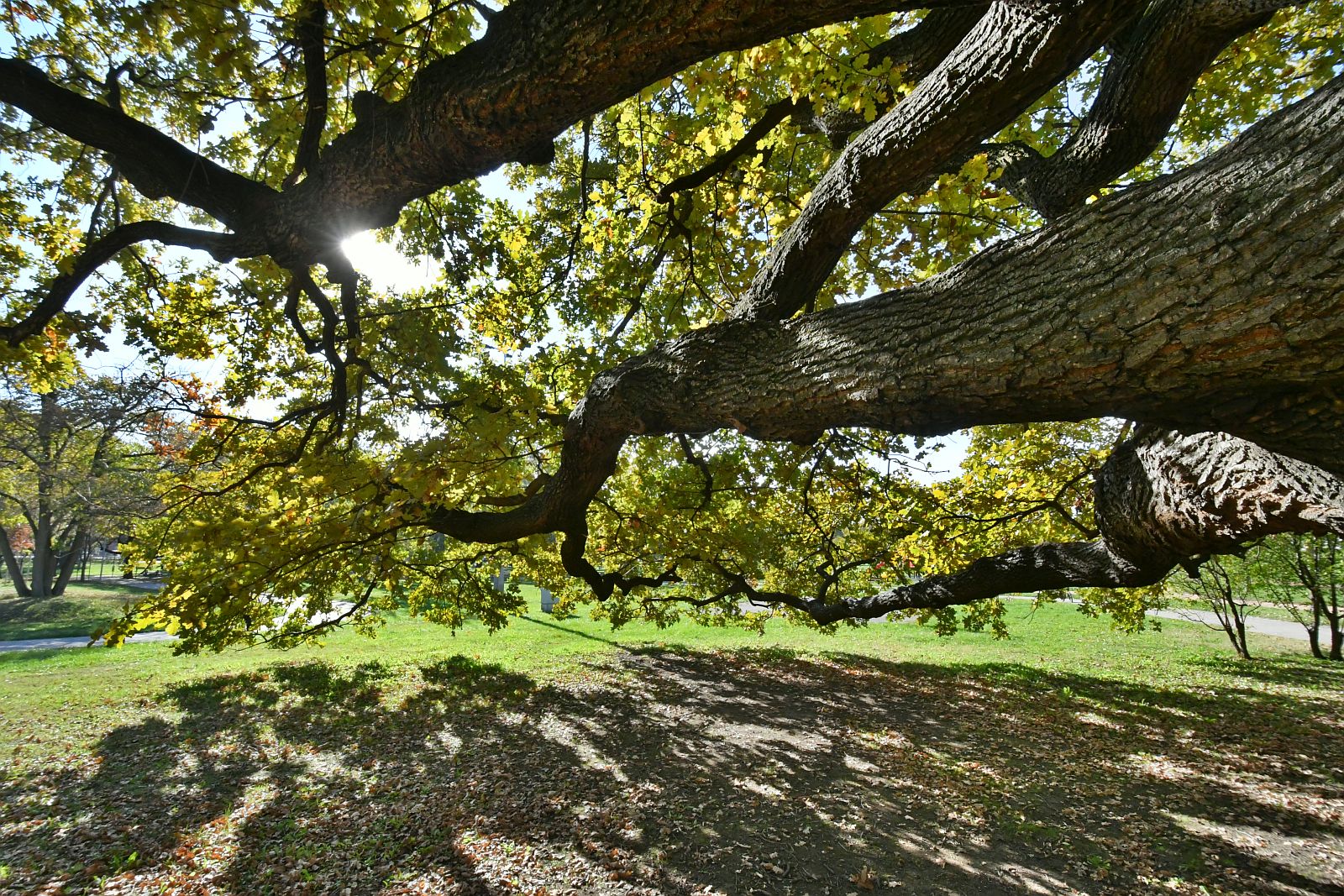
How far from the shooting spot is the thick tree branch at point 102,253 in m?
3.48

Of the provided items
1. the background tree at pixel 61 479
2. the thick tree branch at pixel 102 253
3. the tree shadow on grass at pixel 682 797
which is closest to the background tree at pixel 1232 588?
the tree shadow on grass at pixel 682 797

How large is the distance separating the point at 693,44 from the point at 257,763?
739 cm

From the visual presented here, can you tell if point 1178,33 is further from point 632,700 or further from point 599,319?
point 632,700

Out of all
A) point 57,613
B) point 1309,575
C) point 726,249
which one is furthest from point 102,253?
point 57,613

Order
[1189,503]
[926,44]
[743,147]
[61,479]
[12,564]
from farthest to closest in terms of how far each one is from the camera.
→ [12,564]
[61,479]
[743,147]
[926,44]
[1189,503]

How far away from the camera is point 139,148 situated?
9.61 ft

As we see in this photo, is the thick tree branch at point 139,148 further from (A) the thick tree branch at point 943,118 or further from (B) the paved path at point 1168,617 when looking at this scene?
(B) the paved path at point 1168,617

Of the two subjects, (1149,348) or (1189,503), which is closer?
(1149,348)

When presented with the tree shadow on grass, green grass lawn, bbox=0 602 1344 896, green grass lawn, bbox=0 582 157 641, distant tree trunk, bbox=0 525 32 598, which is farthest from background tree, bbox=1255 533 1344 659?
distant tree trunk, bbox=0 525 32 598

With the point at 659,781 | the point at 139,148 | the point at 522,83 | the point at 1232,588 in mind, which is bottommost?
the point at 659,781

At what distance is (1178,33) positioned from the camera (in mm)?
2422

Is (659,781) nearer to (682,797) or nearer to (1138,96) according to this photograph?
(682,797)

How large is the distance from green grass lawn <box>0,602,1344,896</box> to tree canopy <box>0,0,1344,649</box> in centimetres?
183

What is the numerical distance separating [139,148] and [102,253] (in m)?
1.05
